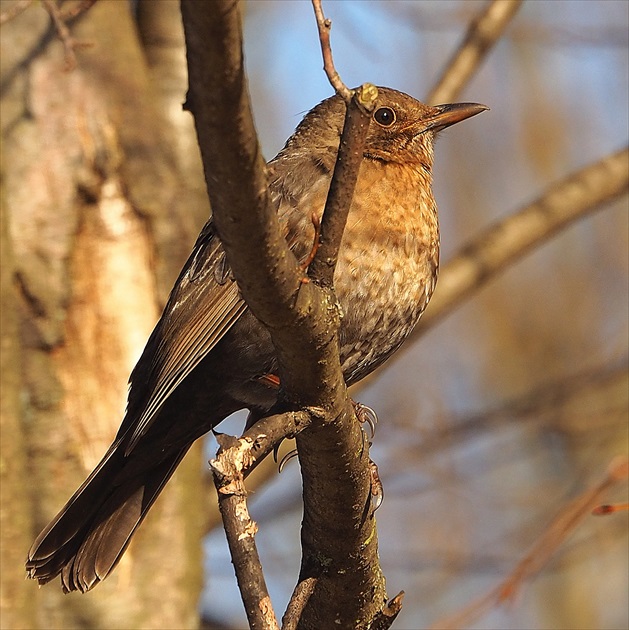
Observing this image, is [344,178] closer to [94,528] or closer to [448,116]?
[94,528]

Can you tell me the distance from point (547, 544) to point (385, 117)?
5.99 ft

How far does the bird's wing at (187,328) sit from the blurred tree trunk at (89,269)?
80cm

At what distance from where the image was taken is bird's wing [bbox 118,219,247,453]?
3461 mm

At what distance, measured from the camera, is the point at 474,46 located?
5500 millimetres

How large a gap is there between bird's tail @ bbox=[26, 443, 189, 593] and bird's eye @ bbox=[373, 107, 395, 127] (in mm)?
1598

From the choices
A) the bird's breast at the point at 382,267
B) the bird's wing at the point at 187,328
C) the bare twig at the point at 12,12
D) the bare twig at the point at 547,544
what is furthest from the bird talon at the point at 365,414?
the bare twig at the point at 12,12

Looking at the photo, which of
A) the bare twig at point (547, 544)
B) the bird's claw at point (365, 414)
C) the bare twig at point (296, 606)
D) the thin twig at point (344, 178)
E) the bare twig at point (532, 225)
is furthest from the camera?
the bare twig at point (532, 225)

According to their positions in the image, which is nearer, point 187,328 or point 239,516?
point 239,516

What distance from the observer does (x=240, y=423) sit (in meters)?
8.35

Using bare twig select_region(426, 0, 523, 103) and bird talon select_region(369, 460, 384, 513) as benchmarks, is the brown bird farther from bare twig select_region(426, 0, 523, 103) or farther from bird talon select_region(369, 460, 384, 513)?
bare twig select_region(426, 0, 523, 103)

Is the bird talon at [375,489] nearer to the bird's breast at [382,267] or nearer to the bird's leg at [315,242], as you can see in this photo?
the bird's breast at [382,267]

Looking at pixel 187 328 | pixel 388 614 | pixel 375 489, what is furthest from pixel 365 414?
pixel 388 614

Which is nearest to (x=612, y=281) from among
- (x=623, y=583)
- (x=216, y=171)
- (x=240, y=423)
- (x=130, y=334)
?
(x=623, y=583)

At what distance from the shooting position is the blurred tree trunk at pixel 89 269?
14.9 feet
